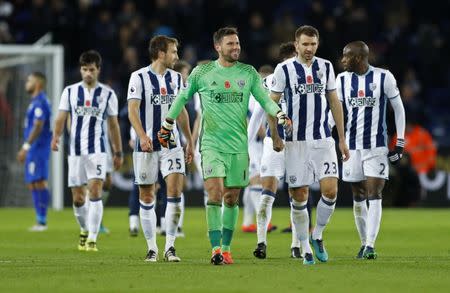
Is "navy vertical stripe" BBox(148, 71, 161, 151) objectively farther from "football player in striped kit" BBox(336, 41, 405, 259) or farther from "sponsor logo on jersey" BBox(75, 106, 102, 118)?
"sponsor logo on jersey" BBox(75, 106, 102, 118)

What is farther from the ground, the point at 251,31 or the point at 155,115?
the point at 251,31

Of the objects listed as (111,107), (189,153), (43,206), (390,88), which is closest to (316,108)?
(390,88)

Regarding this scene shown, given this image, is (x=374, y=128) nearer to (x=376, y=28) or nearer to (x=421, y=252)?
(x=421, y=252)

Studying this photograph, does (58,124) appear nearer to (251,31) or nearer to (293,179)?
(293,179)

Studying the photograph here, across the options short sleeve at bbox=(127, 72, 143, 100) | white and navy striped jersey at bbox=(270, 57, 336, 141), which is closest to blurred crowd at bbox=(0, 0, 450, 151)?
short sleeve at bbox=(127, 72, 143, 100)

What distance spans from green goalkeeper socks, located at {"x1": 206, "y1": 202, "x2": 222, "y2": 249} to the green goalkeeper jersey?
516 mm

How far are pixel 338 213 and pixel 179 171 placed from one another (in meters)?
10.2

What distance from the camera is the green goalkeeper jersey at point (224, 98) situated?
11008 mm

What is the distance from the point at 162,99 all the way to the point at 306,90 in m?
1.47

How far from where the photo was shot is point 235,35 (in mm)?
10953

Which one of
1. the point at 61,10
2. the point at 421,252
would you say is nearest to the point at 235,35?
the point at 421,252

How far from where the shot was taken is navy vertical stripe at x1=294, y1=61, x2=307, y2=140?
11164 millimetres

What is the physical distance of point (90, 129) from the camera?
1357 centimetres

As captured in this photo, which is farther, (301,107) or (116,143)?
(116,143)
